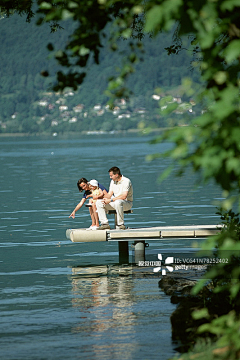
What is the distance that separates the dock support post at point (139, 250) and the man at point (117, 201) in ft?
1.81

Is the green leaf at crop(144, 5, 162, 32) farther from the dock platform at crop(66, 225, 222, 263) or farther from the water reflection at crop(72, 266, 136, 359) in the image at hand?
the dock platform at crop(66, 225, 222, 263)

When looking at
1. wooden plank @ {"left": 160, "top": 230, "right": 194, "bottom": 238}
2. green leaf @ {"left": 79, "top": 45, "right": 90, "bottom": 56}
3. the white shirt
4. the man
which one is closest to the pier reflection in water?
wooden plank @ {"left": 160, "top": 230, "right": 194, "bottom": 238}

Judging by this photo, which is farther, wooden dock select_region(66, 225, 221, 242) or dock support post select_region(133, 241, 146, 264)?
dock support post select_region(133, 241, 146, 264)

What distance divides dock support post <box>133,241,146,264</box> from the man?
0.55 metres

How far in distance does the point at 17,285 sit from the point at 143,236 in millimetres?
2597

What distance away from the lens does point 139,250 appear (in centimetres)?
1445

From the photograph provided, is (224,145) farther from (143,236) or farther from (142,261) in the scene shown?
(142,261)

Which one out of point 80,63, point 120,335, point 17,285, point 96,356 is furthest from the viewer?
point 17,285

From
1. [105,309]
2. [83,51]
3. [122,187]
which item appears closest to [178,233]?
[122,187]

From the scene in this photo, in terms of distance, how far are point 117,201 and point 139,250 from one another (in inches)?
48.5

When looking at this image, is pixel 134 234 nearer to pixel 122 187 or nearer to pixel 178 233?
pixel 178 233

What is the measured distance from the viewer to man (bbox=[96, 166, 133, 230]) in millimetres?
13922

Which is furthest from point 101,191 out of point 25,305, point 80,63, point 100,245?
point 80,63

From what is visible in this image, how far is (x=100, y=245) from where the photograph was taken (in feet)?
63.1
